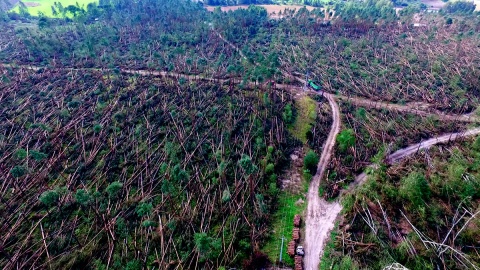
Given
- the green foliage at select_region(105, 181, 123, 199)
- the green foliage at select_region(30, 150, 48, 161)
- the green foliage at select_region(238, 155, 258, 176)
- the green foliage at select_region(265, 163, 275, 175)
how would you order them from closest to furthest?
1. the green foliage at select_region(105, 181, 123, 199)
2. the green foliage at select_region(238, 155, 258, 176)
3. the green foliage at select_region(30, 150, 48, 161)
4. the green foliage at select_region(265, 163, 275, 175)

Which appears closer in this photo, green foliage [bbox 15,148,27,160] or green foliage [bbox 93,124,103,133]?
green foliage [bbox 15,148,27,160]

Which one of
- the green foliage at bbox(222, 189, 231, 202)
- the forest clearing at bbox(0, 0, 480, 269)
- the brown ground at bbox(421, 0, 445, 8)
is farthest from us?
the brown ground at bbox(421, 0, 445, 8)

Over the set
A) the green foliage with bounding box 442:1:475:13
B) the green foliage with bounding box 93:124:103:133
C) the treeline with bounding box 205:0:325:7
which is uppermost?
the green foliage with bounding box 442:1:475:13

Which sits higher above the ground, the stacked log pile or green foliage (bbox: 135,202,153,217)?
green foliage (bbox: 135,202,153,217)

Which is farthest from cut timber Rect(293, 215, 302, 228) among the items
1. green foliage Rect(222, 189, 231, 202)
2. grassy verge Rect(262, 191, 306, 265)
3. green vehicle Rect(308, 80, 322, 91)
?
green vehicle Rect(308, 80, 322, 91)

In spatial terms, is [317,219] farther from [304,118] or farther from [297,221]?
[304,118]

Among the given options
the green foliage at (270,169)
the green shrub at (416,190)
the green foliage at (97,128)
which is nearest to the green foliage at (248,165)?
the green foliage at (270,169)

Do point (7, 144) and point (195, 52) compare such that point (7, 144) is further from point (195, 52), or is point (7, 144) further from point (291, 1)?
point (291, 1)

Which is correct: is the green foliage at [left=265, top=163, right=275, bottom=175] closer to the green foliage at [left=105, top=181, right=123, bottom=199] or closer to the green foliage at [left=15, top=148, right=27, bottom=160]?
the green foliage at [left=105, top=181, right=123, bottom=199]
